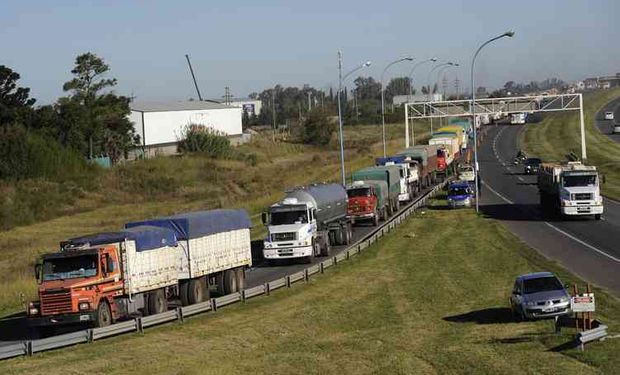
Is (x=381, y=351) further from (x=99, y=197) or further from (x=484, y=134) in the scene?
(x=484, y=134)

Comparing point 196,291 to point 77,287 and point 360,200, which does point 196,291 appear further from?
point 360,200

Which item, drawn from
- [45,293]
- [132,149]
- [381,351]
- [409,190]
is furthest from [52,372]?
[132,149]

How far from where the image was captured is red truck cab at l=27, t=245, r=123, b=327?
85.3 feet

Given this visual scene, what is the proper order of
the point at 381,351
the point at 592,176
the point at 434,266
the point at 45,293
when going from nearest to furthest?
the point at 381,351, the point at 45,293, the point at 434,266, the point at 592,176

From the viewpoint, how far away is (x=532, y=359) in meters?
21.2

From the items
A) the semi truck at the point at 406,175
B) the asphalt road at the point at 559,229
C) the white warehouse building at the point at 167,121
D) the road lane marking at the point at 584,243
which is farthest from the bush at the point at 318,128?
the road lane marking at the point at 584,243

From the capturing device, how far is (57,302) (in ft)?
85.3

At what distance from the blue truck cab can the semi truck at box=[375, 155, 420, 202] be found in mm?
3530

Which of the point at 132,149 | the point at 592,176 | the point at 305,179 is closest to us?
the point at 592,176

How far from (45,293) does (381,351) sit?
30.5 feet

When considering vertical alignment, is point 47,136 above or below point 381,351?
above

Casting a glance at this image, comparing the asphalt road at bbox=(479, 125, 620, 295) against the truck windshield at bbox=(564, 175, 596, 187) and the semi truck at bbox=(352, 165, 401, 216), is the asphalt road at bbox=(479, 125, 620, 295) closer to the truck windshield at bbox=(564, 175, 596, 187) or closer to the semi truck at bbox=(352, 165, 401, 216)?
the truck windshield at bbox=(564, 175, 596, 187)

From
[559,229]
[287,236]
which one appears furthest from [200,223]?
[559,229]

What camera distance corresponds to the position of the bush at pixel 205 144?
391 ft
